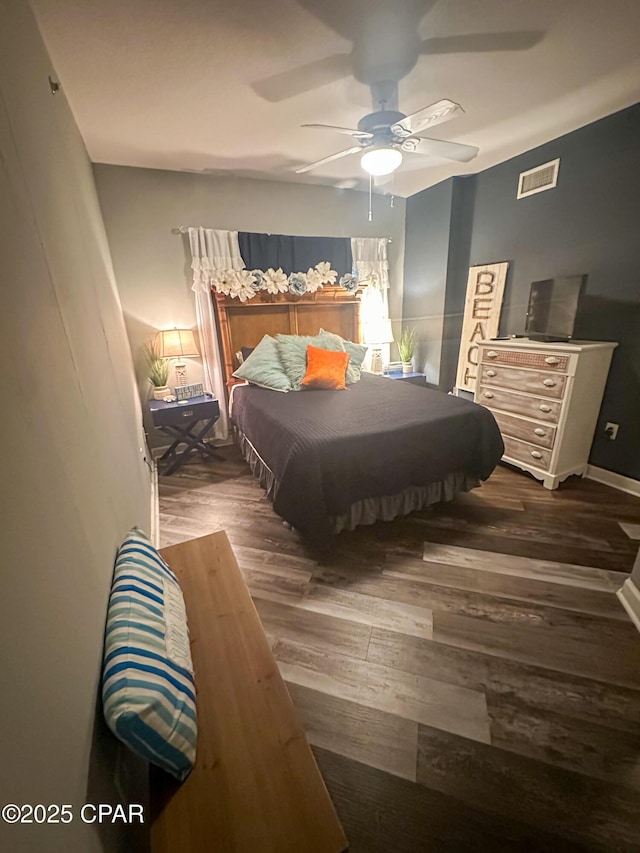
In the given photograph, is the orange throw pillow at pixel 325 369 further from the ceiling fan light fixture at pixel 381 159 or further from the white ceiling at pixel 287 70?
the white ceiling at pixel 287 70

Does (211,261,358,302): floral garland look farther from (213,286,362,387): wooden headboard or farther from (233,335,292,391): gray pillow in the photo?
(233,335,292,391): gray pillow

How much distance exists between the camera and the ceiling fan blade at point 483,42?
1.58 meters

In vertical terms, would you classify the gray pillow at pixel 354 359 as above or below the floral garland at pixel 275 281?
below

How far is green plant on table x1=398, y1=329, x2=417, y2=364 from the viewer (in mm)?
4090

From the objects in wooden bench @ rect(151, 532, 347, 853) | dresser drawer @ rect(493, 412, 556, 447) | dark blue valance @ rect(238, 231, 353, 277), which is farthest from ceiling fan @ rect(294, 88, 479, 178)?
wooden bench @ rect(151, 532, 347, 853)

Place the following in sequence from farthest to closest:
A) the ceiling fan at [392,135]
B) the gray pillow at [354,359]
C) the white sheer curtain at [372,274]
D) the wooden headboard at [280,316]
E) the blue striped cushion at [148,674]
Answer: the white sheer curtain at [372,274] → the wooden headboard at [280,316] → the gray pillow at [354,359] → the ceiling fan at [392,135] → the blue striped cushion at [148,674]

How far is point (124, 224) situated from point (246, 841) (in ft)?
12.3

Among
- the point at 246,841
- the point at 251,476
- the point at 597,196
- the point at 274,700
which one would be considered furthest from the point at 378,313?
the point at 246,841

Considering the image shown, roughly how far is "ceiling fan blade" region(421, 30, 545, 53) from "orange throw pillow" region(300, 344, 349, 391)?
193cm

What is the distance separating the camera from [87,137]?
2.33 metres

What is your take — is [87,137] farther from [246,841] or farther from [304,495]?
[246,841]

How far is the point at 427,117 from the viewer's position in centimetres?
180

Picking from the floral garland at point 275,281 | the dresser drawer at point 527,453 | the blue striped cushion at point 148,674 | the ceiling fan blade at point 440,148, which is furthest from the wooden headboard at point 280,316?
the blue striped cushion at point 148,674

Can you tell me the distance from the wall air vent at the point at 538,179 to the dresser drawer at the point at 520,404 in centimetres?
165
